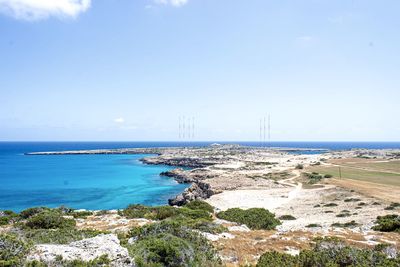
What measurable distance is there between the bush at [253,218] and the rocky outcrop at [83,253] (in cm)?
1440

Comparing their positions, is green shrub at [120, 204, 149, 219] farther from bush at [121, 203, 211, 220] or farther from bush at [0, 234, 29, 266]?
bush at [0, 234, 29, 266]

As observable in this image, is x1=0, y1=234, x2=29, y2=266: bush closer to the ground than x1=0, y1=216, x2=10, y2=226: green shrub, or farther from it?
farther from it

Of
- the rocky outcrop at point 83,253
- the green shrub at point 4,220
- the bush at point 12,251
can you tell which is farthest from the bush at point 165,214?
the bush at point 12,251

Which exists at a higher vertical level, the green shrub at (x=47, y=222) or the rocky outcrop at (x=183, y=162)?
the green shrub at (x=47, y=222)

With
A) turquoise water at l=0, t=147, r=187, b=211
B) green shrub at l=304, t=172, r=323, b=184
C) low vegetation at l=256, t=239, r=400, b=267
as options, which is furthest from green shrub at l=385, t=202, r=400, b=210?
turquoise water at l=0, t=147, r=187, b=211

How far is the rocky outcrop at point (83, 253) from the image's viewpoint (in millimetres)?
9117

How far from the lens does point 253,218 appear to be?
79.2 ft

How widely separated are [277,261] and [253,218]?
42.4ft

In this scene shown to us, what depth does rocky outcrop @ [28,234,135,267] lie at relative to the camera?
9117 millimetres

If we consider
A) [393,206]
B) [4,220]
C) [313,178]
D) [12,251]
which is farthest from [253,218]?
[313,178]

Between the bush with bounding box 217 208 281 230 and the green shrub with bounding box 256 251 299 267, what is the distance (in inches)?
416

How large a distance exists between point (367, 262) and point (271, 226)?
12.7 m

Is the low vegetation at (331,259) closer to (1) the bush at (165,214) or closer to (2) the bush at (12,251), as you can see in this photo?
(2) the bush at (12,251)

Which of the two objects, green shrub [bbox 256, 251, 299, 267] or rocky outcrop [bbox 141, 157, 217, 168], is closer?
green shrub [bbox 256, 251, 299, 267]
